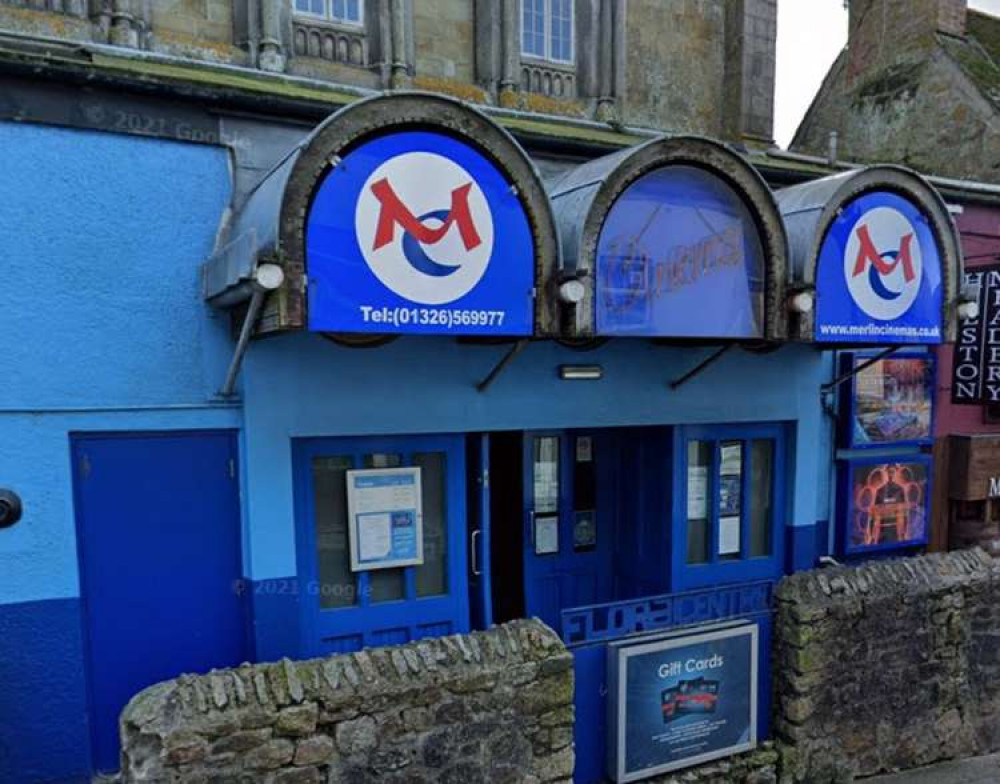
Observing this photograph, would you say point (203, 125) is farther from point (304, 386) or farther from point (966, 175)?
point (966, 175)

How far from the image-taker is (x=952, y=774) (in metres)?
5.95

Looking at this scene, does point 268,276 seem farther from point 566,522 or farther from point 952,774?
point 952,774

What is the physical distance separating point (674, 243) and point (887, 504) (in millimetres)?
4156

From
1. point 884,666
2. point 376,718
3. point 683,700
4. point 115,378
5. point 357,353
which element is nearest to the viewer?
point 376,718

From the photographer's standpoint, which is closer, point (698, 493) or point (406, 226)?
point (406, 226)

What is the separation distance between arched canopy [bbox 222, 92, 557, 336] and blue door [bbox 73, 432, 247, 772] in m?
1.21

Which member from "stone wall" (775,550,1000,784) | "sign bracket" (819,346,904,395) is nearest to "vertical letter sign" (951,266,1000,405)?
"sign bracket" (819,346,904,395)

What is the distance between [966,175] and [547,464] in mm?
7468

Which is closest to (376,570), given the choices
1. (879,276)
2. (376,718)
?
(376,718)

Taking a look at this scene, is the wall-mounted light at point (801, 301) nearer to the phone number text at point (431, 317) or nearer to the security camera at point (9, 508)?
the phone number text at point (431, 317)

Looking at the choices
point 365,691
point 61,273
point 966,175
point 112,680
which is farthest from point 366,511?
point 966,175

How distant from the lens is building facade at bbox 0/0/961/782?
4238mm

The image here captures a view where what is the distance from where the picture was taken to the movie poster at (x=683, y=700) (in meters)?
5.21

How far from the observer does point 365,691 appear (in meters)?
4.18
